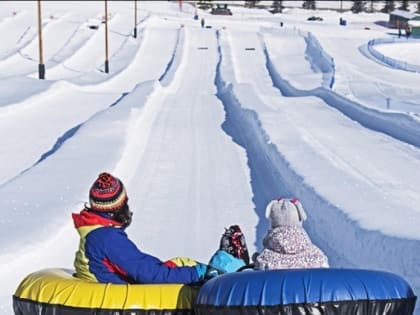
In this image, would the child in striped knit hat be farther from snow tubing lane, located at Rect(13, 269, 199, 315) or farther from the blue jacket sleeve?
snow tubing lane, located at Rect(13, 269, 199, 315)

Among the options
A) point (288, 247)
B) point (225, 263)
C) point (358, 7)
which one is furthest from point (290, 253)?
point (358, 7)

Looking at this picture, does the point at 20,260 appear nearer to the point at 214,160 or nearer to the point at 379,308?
the point at 379,308

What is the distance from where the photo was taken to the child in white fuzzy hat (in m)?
4.45

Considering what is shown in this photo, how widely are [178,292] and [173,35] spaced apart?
1821 inches

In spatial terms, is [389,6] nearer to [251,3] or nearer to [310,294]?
[251,3]

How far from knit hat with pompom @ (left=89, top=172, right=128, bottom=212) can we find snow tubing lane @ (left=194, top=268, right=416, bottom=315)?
0.70 metres

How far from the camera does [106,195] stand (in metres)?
4.37

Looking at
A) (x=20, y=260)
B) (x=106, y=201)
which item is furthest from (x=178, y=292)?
(x=20, y=260)

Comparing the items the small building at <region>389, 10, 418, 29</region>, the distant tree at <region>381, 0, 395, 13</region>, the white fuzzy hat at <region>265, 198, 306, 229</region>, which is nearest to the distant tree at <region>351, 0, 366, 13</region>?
the distant tree at <region>381, 0, 395, 13</region>

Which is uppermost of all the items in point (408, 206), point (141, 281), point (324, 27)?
point (141, 281)

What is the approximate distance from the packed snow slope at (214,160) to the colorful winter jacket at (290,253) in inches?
58.9

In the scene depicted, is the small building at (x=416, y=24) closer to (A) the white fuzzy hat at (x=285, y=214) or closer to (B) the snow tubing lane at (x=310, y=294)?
(A) the white fuzzy hat at (x=285, y=214)

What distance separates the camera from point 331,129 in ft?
50.8

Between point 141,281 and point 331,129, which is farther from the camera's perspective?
point 331,129
